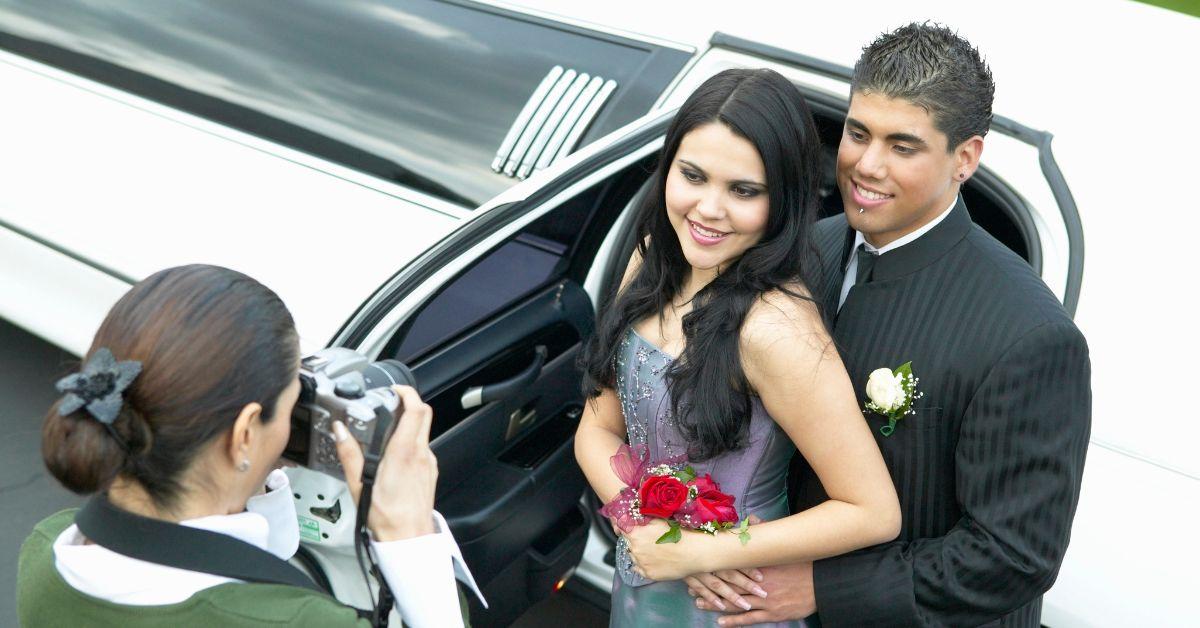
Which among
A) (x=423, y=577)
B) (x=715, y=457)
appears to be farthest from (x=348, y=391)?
(x=715, y=457)

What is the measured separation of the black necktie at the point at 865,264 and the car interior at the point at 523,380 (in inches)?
19.8

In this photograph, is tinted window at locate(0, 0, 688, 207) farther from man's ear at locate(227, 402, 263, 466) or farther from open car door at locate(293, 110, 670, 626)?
man's ear at locate(227, 402, 263, 466)

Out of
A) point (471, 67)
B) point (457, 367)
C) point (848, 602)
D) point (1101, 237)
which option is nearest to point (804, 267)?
point (848, 602)

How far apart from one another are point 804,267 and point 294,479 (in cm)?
88

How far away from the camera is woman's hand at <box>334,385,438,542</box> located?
55.5 inches

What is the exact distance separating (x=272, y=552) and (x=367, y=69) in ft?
6.16

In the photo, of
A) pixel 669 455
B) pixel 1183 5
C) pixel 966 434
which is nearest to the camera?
pixel 966 434

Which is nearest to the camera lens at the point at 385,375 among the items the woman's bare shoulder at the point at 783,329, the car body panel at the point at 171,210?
the woman's bare shoulder at the point at 783,329

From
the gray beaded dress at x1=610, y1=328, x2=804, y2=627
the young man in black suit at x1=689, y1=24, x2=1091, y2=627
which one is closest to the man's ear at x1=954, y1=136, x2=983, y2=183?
the young man in black suit at x1=689, y1=24, x2=1091, y2=627

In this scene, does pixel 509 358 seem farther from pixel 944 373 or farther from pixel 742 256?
pixel 944 373

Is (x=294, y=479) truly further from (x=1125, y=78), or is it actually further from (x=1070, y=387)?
(x=1125, y=78)

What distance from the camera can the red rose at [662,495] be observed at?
5.57 ft

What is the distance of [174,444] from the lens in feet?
3.92

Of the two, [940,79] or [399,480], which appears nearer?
[399,480]
